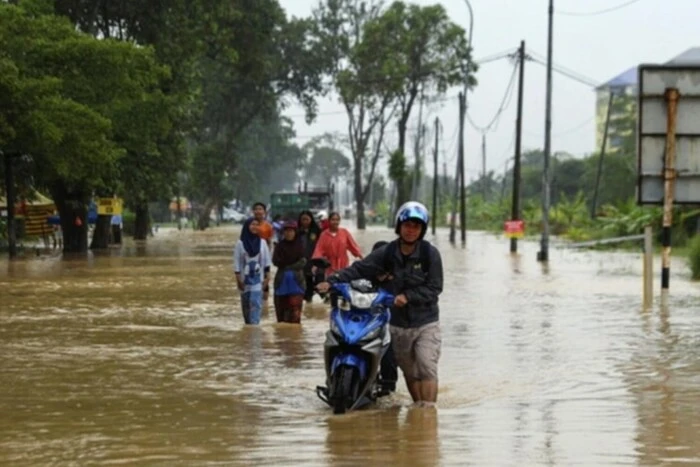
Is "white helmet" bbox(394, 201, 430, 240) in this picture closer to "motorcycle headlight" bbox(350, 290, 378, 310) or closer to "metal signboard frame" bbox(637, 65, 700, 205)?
"motorcycle headlight" bbox(350, 290, 378, 310)

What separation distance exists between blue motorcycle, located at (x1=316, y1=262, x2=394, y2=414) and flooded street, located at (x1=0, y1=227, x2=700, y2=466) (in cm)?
20

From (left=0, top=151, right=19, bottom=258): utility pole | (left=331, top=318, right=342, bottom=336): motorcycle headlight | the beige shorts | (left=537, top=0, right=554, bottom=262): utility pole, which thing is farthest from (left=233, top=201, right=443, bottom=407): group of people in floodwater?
(left=537, top=0, right=554, bottom=262): utility pole

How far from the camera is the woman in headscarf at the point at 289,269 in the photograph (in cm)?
1700

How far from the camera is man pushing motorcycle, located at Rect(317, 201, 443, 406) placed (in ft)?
33.3

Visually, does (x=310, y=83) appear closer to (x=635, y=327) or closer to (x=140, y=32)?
(x=140, y=32)

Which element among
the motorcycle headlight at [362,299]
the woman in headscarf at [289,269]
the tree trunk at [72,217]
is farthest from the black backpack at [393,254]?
the tree trunk at [72,217]

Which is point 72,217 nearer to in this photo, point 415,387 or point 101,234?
point 101,234

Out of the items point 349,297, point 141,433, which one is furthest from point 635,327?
point 141,433

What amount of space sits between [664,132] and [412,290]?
13.3 meters

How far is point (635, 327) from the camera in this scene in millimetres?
18188

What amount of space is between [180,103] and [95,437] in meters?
34.4

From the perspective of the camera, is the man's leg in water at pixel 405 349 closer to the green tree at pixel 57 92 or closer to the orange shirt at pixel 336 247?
the orange shirt at pixel 336 247

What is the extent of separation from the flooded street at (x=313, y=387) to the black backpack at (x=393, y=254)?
1072 millimetres

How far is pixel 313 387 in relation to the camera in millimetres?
12000
